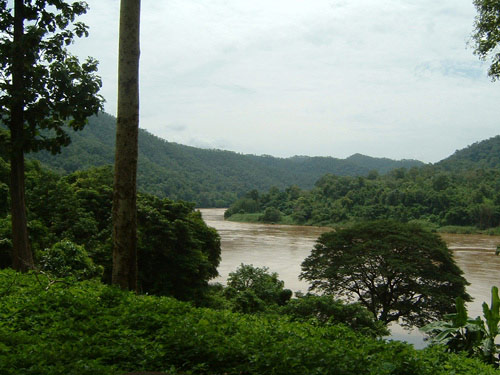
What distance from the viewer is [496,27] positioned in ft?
26.4

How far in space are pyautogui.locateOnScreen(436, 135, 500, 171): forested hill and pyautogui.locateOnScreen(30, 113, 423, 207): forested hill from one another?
40.6m

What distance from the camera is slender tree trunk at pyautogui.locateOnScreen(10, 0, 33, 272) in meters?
7.12

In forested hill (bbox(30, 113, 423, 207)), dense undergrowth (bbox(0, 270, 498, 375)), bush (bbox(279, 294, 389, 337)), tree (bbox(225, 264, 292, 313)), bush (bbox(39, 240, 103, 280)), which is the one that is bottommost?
tree (bbox(225, 264, 292, 313))

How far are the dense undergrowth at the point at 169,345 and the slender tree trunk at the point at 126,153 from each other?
835 mm

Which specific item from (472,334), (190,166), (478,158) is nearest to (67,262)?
(472,334)

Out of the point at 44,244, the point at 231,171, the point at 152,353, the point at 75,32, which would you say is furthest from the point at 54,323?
the point at 231,171

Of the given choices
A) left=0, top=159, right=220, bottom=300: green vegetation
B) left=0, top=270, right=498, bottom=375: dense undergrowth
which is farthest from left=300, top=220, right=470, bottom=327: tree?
left=0, top=270, right=498, bottom=375: dense undergrowth

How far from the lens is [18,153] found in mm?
7246

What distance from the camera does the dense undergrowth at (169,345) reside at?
2957 mm

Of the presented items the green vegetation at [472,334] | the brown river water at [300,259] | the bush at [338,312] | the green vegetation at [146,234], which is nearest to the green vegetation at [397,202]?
the brown river water at [300,259]

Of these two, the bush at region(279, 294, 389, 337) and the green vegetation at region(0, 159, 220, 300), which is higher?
the green vegetation at region(0, 159, 220, 300)

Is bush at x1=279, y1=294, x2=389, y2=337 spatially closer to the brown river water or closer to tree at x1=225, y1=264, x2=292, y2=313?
tree at x1=225, y1=264, x2=292, y2=313

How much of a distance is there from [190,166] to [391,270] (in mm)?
88729

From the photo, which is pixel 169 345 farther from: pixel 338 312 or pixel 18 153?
pixel 338 312
